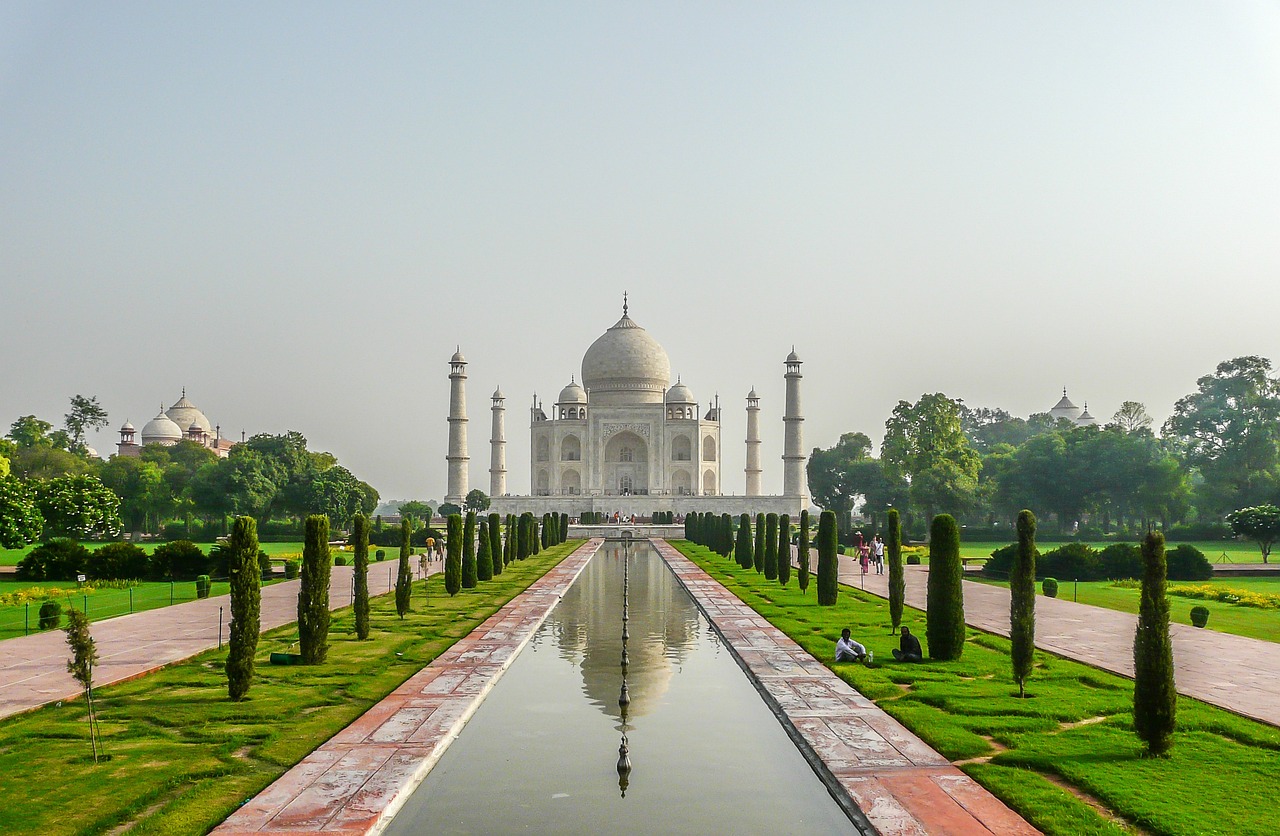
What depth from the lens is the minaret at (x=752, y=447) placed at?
61688 mm

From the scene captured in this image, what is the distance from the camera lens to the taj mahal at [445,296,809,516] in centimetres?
5672

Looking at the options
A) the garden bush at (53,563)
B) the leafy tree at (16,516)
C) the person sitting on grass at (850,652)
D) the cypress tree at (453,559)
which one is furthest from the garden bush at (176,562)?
the person sitting on grass at (850,652)

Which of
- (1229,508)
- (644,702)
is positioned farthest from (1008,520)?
(644,702)

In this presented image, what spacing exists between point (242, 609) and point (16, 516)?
1694cm

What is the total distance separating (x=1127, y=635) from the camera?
12859 millimetres

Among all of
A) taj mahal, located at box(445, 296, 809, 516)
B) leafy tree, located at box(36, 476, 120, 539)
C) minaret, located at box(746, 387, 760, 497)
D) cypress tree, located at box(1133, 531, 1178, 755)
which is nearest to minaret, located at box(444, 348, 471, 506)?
taj mahal, located at box(445, 296, 809, 516)

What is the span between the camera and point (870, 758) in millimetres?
6988

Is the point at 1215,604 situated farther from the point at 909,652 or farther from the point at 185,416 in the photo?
the point at 185,416

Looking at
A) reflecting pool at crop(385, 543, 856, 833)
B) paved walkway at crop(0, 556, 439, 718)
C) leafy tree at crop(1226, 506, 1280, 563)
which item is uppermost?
leafy tree at crop(1226, 506, 1280, 563)

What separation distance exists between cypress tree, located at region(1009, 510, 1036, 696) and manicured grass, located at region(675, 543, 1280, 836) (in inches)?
10.2

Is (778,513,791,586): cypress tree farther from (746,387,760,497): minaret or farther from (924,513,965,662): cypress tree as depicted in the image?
(746,387,760,497): minaret

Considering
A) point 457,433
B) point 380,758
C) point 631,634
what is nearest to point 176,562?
point 631,634

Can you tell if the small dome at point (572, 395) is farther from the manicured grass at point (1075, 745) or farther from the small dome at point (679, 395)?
the manicured grass at point (1075, 745)

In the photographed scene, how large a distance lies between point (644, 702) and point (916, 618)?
6986 mm
